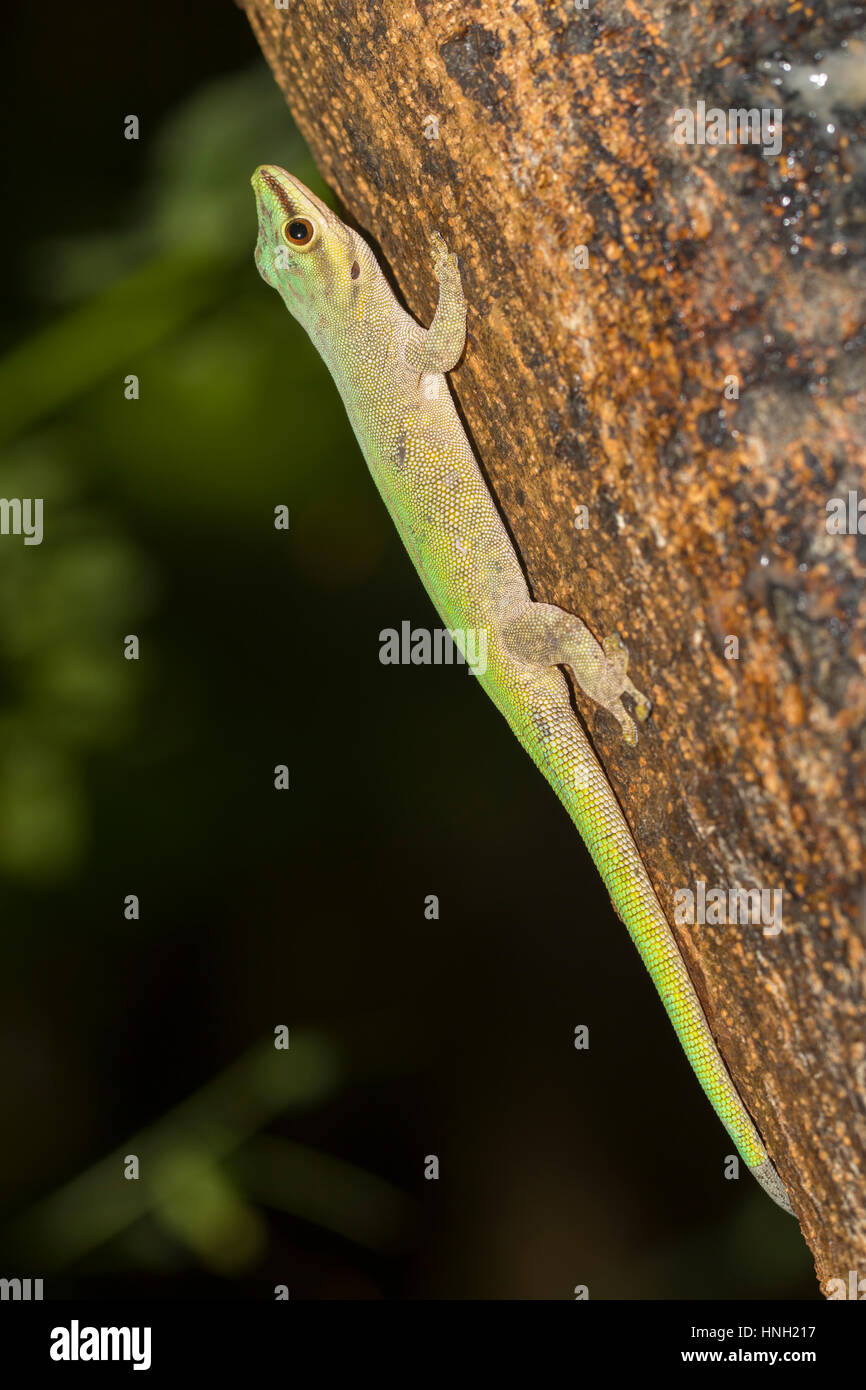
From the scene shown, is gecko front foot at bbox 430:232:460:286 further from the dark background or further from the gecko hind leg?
the dark background

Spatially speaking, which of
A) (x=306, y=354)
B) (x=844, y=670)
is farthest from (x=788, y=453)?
(x=306, y=354)

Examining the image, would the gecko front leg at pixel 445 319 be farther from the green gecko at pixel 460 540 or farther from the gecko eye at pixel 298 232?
the gecko eye at pixel 298 232

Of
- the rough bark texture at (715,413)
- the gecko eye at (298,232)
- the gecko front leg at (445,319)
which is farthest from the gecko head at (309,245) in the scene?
the rough bark texture at (715,413)

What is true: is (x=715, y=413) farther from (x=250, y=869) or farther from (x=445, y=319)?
(x=250, y=869)

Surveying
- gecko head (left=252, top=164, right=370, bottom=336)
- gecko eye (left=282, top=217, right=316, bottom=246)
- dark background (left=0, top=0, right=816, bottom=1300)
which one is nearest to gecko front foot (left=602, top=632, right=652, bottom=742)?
gecko head (left=252, top=164, right=370, bottom=336)

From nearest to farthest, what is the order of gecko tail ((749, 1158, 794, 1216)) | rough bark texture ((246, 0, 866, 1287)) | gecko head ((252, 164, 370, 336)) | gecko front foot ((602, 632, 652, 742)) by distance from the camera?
rough bark texture ((246, 0, 866, 1287)) < gecko front foot ((602, 632, 652, 742)) < gecko tail ((749, 1158, 794, 1216)) < gecko head ((252, 164, 370, 336))

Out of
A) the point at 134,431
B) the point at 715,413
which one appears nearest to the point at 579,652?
the point at 715,413

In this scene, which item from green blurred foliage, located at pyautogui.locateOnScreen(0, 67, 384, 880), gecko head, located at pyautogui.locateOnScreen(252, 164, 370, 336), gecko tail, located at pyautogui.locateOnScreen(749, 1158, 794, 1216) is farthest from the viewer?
green blurred foliage, located at pyautogui.locateOnScreen(0, 67, 384, 880)
